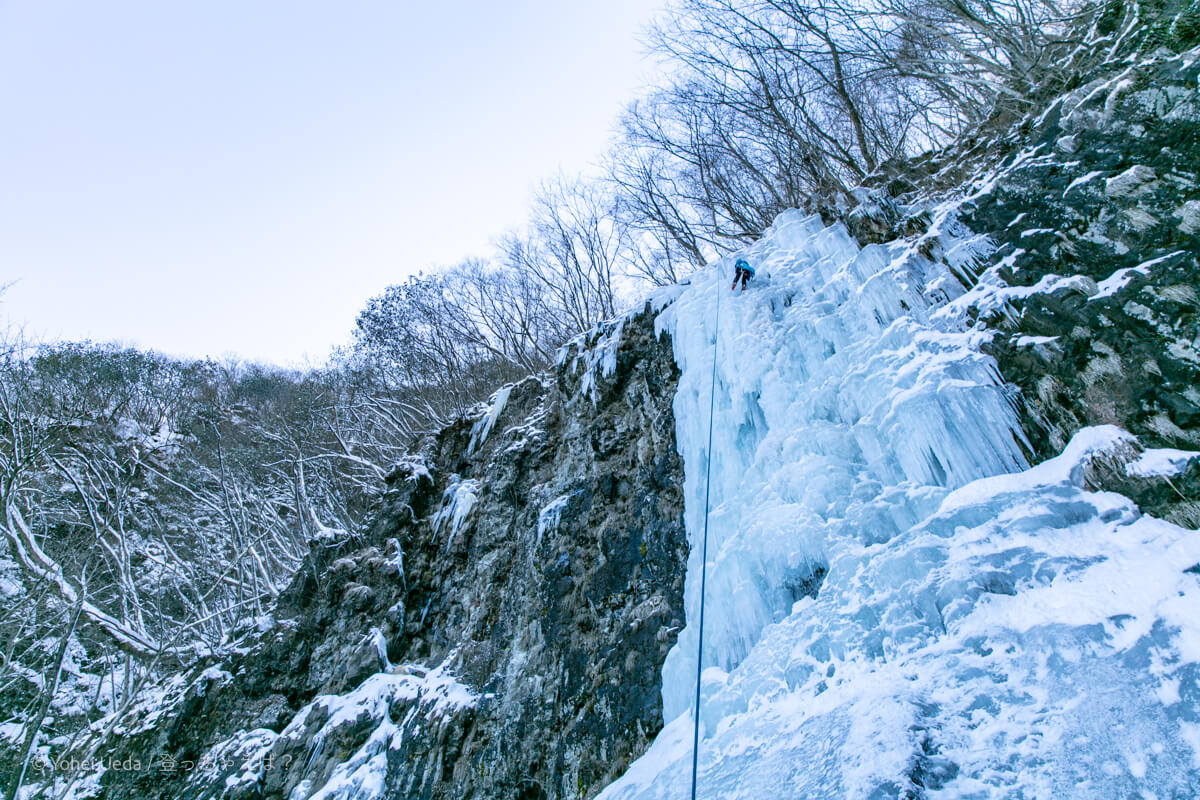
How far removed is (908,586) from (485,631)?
13.6 feet

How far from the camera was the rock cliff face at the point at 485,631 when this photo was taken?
4211mm

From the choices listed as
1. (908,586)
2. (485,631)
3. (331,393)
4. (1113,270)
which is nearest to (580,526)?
(485,631)

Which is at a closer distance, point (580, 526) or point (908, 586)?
point (908, 586)

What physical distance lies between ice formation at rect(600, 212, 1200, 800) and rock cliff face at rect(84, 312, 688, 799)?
0.58m

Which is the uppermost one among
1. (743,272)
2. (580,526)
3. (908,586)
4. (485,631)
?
(743,272)

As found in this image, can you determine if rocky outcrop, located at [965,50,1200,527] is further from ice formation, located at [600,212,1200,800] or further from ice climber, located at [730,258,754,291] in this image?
ice climber, located at [730,258,754,291]

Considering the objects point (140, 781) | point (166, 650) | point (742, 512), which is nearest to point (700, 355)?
point (742, 512)

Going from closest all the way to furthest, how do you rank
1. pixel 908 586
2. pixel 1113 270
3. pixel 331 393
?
pixel 908 586 → pixel 1113 270 → pixel 331 393

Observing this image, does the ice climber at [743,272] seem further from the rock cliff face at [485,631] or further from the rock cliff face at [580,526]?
the rock cliff face at [485,631]

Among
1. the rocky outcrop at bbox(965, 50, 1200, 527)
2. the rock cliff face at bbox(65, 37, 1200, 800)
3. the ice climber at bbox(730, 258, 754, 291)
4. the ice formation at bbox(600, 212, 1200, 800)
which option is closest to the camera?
the ice formation at bbox(600, 212, 1200, 800)

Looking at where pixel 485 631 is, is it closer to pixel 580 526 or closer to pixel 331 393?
pixel 580 526

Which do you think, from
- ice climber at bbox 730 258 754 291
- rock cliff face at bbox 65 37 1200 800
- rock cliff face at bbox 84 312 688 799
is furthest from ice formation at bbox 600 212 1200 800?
ice climber at bbox 730 258 754 291

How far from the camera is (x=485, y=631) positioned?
209 inches

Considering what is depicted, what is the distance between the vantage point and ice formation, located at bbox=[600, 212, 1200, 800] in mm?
1814
